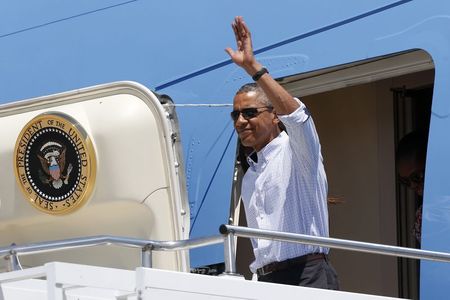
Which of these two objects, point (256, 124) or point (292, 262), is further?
point (256, 124)

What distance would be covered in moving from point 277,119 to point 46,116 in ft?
4.06

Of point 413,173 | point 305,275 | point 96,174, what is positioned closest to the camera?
point 305,275

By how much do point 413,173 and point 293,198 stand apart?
5.90 ft

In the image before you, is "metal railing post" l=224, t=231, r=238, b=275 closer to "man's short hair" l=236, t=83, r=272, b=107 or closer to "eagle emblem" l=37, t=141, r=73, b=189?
"man's short hair" l=236, t=83, r=272, b=107

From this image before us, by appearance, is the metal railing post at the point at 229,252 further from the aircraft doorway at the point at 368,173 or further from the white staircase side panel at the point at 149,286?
the aircraft doorway at the point at 368,173

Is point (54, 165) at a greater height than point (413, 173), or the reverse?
point (54, 165)

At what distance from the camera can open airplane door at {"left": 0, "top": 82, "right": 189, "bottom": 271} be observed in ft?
14.7

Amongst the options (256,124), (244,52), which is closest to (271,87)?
(244,52)

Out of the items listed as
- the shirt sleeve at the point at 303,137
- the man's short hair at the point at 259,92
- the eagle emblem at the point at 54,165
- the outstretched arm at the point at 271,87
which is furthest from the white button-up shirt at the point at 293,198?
the eagle emblem at the point at 54,165

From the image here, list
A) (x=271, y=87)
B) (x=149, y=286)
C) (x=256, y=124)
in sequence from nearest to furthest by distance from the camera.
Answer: (x=149, y=286)
(x=271, y=87)
(x=256, y=124)

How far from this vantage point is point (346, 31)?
4418 millimetres

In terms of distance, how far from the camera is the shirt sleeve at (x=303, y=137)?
3721 millimetres

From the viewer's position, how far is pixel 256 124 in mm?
4016

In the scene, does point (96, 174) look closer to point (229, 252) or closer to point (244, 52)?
point (244, 52)
